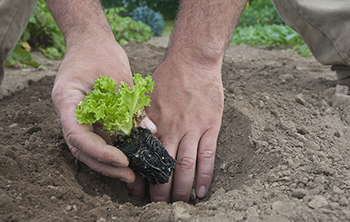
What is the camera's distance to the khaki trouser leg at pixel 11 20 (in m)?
2.89

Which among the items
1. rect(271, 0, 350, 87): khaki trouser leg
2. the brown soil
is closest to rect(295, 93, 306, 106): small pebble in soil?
the brown soil

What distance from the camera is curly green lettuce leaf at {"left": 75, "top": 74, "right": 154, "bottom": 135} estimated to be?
1.90m

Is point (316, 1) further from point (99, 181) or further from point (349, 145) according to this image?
point (99, 181)

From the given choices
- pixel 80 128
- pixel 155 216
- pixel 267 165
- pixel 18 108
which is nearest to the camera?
pixel 155 216

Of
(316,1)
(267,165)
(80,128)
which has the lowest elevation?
(267,165)

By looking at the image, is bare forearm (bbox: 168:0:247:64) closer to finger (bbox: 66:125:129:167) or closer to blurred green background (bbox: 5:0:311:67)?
finger (bbox: 66:125:129:167)

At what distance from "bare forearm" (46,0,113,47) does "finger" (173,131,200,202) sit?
48.7 inches

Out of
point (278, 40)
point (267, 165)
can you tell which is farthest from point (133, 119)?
point (278, 40)

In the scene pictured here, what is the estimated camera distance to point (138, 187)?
233 centimetres

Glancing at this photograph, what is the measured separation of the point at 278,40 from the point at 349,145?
223 inches

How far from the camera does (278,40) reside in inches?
294

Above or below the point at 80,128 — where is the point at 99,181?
below

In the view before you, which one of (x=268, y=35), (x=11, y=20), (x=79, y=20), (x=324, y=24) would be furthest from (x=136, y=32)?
(x=324, y=24)

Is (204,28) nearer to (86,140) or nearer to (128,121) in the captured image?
(128,121)
